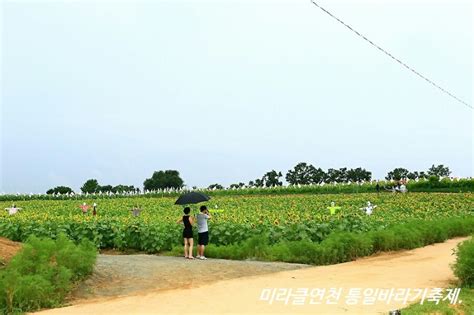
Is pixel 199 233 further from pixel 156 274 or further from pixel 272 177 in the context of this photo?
pixel 272 177

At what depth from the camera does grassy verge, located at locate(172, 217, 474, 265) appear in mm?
14766

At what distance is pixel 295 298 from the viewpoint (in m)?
9.84

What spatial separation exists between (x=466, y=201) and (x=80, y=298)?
26.8 meters

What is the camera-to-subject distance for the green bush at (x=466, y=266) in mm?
10977

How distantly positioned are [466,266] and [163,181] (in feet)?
239

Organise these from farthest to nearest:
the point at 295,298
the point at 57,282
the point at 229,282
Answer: the point at 229,282 < the point at 57,282 < the point at 295,298

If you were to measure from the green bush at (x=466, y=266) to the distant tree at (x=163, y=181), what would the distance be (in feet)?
233

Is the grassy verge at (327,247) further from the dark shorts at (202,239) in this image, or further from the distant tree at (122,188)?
the distant tree at (122,188)

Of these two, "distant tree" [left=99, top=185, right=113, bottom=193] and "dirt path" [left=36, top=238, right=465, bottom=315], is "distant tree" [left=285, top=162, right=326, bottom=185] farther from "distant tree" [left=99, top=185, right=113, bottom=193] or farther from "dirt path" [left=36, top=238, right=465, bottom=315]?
"dirt path" [left=36, top=238, right=465, bottom=315]

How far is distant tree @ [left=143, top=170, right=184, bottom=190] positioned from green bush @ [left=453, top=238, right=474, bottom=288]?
233 feet

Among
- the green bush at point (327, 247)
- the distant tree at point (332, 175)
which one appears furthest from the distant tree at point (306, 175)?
the green bush at point (327, 247)

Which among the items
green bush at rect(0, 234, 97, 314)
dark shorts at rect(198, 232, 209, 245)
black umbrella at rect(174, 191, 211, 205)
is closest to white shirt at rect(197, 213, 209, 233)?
dark shorts at rect(198, 232, 209, 245)

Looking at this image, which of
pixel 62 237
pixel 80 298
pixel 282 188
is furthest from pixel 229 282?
pixel 282 188

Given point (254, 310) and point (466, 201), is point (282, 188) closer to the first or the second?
point (466, 201)
